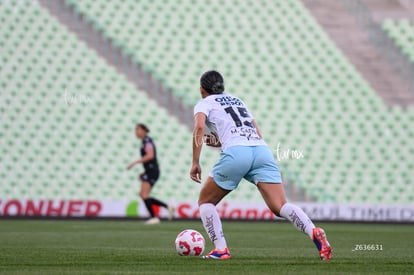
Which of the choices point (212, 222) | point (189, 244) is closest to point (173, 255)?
point (189, 244)

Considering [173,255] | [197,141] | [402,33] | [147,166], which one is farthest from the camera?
[402,33]

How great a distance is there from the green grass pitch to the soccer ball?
0.35 feet

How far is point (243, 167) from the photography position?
8.07 meters

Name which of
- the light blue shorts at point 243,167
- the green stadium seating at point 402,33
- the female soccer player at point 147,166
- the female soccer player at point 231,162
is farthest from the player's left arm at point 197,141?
the green stadium seating at point 402,33

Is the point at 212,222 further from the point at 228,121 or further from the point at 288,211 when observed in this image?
the point at 228,121

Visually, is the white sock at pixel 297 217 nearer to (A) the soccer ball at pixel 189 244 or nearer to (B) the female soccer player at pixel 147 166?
(A) the soccer ball at pixel 189 244

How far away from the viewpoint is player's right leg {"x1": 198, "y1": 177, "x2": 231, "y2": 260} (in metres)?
8.27

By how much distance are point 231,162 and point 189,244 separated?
3.57 ft

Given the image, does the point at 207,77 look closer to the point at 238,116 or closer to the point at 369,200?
the point at 238,116

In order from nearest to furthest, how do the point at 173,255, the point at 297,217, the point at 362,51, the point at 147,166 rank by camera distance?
the point at 297,217
the point at 173,255
the point at 147,166
the point at 362,51


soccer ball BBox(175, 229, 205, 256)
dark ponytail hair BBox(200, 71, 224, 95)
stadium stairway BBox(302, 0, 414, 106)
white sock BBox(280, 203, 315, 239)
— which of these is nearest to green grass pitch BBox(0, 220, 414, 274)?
soccer ball BBox(175, 229, 205, 256)

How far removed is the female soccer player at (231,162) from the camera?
8.06 metres

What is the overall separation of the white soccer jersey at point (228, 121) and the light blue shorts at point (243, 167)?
→ 0.09m

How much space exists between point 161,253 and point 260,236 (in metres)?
4.32
